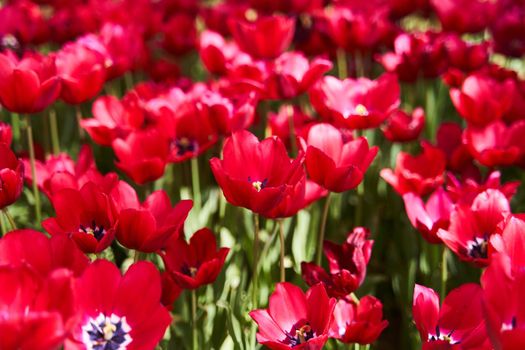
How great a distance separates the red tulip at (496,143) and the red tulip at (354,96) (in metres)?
0.25

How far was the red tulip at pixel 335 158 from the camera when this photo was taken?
169 cm

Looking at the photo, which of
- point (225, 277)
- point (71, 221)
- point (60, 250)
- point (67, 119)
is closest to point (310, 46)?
point (67, 119)

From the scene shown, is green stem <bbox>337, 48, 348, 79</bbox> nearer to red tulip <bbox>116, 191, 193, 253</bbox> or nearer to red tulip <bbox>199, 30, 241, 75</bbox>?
red tulip <bbox>199, 30, 241, 75</bbox>

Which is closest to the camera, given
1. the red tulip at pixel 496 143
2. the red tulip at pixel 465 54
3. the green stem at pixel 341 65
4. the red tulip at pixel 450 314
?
Result: the red tulip at pixel 450 314

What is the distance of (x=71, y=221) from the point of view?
163cm

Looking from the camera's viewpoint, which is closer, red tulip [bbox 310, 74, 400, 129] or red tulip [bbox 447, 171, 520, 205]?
red tulip [bbox 447, 171, 520, 205]

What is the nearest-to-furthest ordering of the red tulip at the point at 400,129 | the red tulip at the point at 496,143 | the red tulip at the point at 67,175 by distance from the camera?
the red tulip at the point at 67,175 → the red tulip at the point at 496,143 → the red tulip at the point at 400,129

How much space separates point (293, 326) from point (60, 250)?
0.51m

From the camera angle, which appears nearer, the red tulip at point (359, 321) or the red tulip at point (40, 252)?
the red tulip at point (40, 252)

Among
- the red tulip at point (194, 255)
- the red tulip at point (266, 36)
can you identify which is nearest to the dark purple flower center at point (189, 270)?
the red tulip at point (194, 255)

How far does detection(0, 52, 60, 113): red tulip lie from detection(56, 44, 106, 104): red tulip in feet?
0.63

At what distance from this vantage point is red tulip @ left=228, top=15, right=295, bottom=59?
255 centimetres

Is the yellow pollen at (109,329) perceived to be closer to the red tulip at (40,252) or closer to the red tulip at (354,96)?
the red tulip at (40,252)

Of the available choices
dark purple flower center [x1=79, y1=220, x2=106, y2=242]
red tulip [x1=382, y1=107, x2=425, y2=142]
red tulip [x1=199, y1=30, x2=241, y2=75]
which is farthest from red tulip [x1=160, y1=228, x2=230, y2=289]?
red tulip [x1=199, y1=30, x2=241, y2=75]
